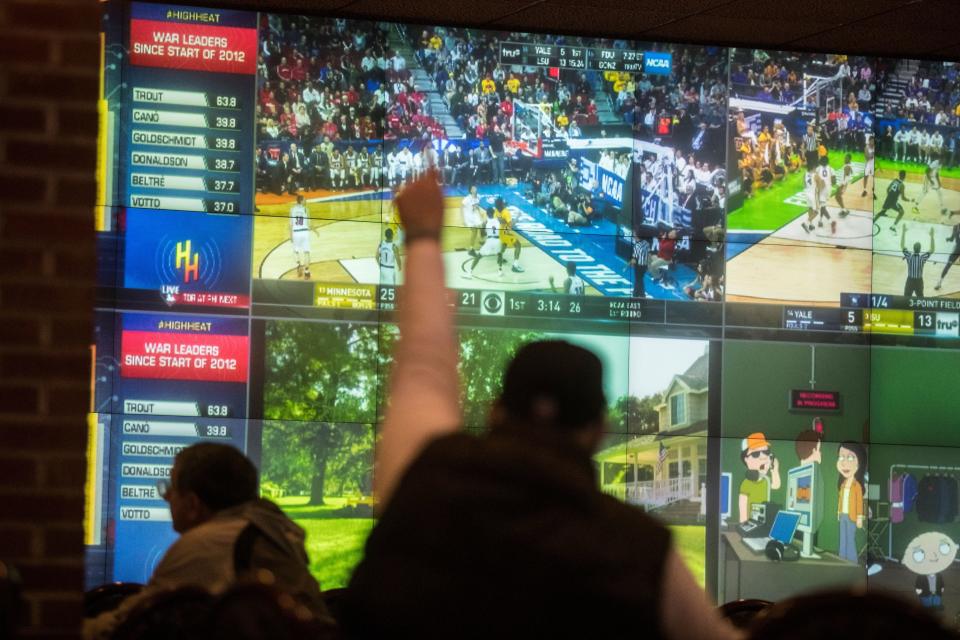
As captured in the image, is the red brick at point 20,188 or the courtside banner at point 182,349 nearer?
the red brick at point 20,188

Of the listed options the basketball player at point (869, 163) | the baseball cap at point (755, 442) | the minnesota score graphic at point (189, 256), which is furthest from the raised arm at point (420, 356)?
the basketball player at point (869, 163)

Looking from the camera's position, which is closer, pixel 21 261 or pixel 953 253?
pixel 21 261

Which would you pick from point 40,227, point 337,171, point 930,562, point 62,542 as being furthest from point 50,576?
point 930,562

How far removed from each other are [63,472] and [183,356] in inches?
206

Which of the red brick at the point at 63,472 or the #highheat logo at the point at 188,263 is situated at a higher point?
the #highheat logo at the point at 188,263

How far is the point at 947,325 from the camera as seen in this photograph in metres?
7.94

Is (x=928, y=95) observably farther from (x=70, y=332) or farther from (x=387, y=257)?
(x=70, y=332)

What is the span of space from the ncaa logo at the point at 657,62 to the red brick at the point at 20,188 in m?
5.96

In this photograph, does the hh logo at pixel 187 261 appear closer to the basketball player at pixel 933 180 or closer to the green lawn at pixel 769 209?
the green lawn at pixel 769 209

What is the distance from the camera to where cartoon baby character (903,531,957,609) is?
7.77 m

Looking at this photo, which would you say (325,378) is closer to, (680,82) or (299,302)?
(299,302)

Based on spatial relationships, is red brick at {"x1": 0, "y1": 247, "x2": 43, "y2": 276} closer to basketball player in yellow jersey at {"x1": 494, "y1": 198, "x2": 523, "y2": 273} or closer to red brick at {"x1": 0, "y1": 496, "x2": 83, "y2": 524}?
red brick at {"x1": 0, "y1": 496, "x2": 83, "y2": 524}

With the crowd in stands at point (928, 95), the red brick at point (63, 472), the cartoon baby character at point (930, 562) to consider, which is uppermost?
the crowd in stands at point (928, 95)

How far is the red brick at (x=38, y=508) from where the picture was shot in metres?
2.06
